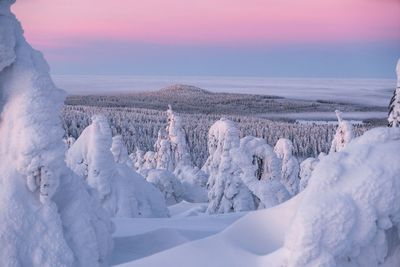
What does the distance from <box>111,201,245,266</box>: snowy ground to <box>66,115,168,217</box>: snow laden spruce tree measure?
2326 mm

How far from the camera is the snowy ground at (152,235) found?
11.8m

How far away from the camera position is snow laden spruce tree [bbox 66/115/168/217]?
16.9 m

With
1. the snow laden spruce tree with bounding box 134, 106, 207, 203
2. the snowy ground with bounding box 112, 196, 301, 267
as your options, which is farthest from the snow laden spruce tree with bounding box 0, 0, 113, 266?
the snow laden spruce tree with bounding box 134, 106, 207, 203

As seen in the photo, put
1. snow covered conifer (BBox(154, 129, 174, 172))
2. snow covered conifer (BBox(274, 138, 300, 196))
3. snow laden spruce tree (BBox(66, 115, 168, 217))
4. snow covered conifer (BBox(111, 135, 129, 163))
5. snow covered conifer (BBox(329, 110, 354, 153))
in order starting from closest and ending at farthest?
snow laden spruce tree (BBox(66, 115, 168, 217))
snow covered conifer (BBox(329, 110, 354, 153))
snow covered conifer (BBox(111, 135, 129, 163))
snow covered conifer (BBox(274, 138, 300, 196))
snow covered conifer (BBox(154, 129, 174, 172))

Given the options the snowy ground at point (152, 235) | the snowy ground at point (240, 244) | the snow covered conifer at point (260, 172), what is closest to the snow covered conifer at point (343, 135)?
the snow covered conifer at point (260, 172)

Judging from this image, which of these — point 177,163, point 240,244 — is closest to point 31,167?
point 240,244

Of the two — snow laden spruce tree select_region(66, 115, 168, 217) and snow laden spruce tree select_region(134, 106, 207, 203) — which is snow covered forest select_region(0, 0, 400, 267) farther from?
snow laden spruce tree select_region(134, 106, 207, 203)

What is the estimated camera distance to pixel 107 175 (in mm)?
17234

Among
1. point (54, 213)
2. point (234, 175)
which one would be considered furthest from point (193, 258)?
point (234, 175)

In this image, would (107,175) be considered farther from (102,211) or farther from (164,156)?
(164,156)

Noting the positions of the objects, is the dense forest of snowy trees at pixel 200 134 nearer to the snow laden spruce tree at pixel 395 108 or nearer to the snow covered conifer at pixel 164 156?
the snow covered conifer at pixel 164 156

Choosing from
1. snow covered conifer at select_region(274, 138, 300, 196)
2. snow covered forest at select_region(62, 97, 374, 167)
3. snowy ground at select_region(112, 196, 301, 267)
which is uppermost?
snowy ground at select_region(112, 196, 301, 267)

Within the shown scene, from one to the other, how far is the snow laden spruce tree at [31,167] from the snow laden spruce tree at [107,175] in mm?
9178

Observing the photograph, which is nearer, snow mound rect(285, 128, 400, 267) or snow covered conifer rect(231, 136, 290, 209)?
snow mound rect(285, 128, 400, 267)
